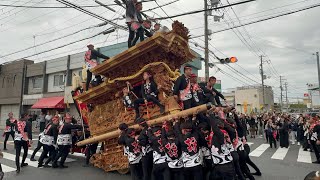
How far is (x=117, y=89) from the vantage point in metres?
7.88

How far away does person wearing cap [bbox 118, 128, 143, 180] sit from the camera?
19.9ft

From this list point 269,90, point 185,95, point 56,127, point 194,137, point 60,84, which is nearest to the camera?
point 194,137

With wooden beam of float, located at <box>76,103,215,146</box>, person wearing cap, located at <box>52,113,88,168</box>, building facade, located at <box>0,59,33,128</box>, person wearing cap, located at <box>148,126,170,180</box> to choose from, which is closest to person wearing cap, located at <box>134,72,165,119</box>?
wooden beam of float, located at <box>76,103,215,146</box>

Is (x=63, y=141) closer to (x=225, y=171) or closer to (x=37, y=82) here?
(x=225, y=171)

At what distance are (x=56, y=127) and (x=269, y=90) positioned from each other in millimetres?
55588

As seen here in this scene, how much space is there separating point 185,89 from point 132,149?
194cm

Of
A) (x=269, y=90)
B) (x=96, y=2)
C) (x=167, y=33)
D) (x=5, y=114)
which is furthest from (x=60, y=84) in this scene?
(x=269, y=90)

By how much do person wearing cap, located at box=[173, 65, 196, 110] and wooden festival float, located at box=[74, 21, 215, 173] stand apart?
25 centimetres

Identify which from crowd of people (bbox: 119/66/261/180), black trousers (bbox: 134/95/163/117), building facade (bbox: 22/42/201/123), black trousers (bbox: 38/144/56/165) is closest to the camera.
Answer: crowd of people (bbox: 119/66/261/180)

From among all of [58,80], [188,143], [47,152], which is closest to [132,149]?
[188,143]

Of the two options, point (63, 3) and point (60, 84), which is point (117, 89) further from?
point (60, 84)

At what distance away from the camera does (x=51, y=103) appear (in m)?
23.1

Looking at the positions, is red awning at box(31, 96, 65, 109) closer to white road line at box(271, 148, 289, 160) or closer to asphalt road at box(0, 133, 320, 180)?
asphalt road at box(0, 133, 320, 180)

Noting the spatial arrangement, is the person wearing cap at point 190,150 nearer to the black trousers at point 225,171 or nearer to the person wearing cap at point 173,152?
the person wearing cap at point 173,152
